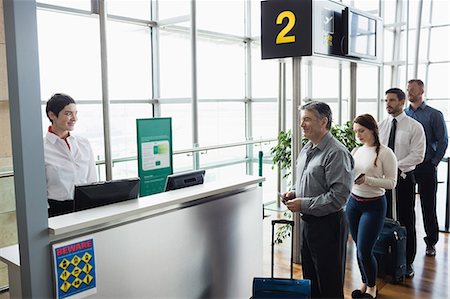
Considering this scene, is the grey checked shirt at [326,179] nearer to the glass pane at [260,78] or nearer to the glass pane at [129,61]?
the glass pane at [129,61]

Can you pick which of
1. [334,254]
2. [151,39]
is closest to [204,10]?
[151,39]

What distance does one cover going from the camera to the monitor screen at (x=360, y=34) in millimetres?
4051

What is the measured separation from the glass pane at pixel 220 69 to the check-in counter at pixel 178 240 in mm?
4847

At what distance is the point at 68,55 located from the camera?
5898 millimetres

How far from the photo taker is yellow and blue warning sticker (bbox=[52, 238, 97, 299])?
1906 millimetres

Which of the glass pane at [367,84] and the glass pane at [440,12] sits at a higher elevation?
the glass pane at [440,12]

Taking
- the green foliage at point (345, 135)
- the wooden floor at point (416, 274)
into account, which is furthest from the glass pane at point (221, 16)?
the wooden floor at point (416, 274)

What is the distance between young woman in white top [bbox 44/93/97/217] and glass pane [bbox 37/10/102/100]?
2.74 m

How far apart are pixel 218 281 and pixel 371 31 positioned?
10.0ft

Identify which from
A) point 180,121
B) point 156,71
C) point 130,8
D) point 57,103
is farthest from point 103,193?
point 180,121

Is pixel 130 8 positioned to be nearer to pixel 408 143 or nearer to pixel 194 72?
pixel 194 72

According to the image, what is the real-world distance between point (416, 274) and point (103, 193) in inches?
113

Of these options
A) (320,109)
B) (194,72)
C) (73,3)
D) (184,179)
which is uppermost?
(73,3)

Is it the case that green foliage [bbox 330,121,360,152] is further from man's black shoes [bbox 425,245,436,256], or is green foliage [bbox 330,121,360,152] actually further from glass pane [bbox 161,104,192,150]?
glass pane [bbox 161,104,192,150]
